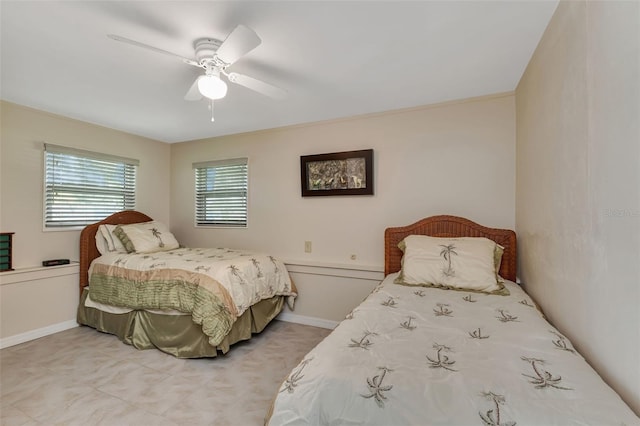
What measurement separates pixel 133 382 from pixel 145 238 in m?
1.61

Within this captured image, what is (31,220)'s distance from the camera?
9.02 ft

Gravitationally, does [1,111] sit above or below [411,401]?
above

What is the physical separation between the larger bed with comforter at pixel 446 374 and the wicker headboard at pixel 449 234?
74 cm

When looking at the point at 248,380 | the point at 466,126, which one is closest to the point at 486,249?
the point at 466,126

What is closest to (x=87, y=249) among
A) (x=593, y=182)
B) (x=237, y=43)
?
(x=237, y=43)

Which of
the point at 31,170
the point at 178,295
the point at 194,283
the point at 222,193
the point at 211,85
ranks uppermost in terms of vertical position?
the point at 211,85

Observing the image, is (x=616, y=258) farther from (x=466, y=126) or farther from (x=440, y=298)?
(x=466, y=126)

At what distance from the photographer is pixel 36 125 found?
2771 mm

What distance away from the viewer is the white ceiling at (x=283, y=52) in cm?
141

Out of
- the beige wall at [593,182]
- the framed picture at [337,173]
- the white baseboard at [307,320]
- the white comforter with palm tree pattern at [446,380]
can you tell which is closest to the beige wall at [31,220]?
the white baseboard at [307,320]

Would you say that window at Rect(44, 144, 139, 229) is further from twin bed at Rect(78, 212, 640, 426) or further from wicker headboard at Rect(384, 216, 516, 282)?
wicker headboard at Rect(384, 216, 516, 282)

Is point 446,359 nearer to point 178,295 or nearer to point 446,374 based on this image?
point 446,374

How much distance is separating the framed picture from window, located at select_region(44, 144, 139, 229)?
89.7 inches

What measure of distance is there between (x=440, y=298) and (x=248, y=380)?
1459 millimetres
